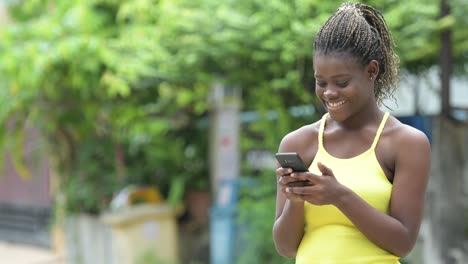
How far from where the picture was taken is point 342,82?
1959 millimetres

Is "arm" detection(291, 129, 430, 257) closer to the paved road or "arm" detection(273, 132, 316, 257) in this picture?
"arm" detection(273, 132, 316, 257)

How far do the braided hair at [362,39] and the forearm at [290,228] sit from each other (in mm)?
445

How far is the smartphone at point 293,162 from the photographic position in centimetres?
183

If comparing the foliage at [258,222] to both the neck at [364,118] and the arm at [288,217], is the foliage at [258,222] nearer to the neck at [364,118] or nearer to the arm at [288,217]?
the arm at [288,217]

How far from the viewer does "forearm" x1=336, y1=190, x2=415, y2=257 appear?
188 centimetres

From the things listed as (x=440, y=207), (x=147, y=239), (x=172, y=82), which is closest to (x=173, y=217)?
(x=147, y=239)

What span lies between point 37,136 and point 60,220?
3.32 feet

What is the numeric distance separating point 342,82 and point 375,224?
0.40m

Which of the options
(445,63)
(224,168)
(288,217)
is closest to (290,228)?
(288,217)

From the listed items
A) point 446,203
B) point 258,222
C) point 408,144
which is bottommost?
point 258,222

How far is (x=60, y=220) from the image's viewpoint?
25.6ft

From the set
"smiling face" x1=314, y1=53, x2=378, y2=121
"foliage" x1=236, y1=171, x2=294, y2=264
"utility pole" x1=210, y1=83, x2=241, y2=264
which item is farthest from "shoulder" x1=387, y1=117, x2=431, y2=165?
"utility pole" x1=210, y1=83, x2=241, y2=264

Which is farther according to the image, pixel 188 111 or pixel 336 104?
pixel 188 111

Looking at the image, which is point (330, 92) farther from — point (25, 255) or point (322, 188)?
point (25, 255)
